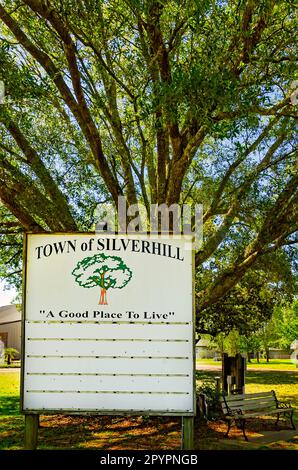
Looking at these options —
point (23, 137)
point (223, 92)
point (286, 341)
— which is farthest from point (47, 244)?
point (286, 341)

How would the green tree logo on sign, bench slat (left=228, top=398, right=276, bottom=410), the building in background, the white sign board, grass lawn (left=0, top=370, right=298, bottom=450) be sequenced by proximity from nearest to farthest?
the white sign board → the green tree logo on sign → grass lawn (left=0, top=370, right=298, bottom=450) → bench slat (left=228, top=398, right=276, bottom=410) → the building in background

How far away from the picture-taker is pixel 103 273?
339 inches

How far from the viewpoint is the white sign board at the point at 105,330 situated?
8469 mm

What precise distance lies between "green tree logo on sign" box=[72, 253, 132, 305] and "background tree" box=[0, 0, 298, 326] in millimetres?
2520

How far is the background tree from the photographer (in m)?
9.24

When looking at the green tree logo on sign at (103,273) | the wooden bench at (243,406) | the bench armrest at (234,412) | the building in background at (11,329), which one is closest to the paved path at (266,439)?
the wooden bench at (243,406)

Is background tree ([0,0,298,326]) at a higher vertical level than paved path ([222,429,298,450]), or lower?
higher

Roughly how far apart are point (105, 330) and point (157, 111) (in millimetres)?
4057

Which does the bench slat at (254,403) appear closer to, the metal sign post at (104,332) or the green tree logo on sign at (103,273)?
the metal sign post at (104,332)

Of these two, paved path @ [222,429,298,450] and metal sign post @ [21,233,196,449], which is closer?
metal sign post @ [21,233,196,449]

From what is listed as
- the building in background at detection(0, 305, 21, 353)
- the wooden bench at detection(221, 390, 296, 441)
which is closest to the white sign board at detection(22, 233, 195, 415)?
the wooden bench at detection(221, 390, 296, 441)

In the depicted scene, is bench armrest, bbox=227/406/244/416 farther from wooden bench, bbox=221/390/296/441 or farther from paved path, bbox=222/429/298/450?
paved path, bbox=222/429/298/450

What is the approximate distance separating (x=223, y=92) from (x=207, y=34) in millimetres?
1657

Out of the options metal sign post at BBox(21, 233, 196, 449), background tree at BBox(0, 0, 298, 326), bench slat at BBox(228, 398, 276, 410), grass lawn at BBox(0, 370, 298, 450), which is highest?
background tree at BBox(0, 0, 298, 326)
